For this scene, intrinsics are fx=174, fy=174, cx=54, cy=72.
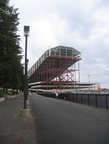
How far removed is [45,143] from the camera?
567 cm

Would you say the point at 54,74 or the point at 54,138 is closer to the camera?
the point at 54,138

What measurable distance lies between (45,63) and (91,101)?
4048 inches

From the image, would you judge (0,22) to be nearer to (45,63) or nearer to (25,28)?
(25,28)

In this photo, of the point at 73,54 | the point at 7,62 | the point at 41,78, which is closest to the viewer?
the point at 7,62

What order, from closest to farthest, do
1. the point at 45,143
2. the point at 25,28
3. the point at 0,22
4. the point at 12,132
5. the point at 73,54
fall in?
the point at 45,143 → the point at 12,132 → the point at 25,28 → the point at 0,22 → the point at 73,54

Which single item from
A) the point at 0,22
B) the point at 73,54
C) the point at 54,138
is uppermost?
the point at 73,54

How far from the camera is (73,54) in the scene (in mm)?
118562

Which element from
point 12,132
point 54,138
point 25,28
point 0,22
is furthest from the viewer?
point 0,22

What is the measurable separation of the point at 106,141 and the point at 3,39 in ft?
44.5

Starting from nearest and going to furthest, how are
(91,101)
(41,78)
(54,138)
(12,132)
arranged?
(54,138) → (12,132) → (91,101) → (41,78)

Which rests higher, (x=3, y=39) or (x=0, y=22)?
(x=0, y=22)

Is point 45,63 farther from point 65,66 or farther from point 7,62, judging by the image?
point 7,62

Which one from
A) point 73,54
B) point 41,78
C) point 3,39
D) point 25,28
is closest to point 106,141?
point 25,28

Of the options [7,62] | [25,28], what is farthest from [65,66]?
[25,28]
